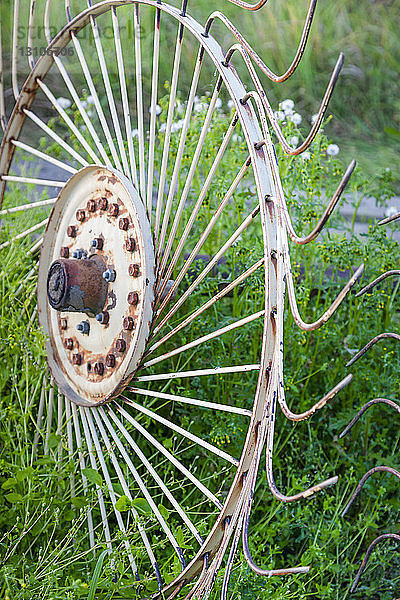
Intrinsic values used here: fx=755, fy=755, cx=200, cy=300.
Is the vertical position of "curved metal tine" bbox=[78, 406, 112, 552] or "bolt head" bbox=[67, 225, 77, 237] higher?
"bolt head" bbox=[67, 225, 77, 237]

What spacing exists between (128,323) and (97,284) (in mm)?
102

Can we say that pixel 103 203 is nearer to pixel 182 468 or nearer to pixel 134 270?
pixel 134 270

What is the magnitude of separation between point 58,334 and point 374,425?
762 mm

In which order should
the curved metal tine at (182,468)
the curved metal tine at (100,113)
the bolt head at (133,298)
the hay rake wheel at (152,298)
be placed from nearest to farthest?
the hay rake wheel at (152,298) → the curved metal tine at (182,468) → the bolt head at (133,298) → the curved metal tine at (100,113)

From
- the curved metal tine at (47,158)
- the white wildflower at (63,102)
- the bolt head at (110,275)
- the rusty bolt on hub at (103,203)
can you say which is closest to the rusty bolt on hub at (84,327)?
the bolt head at (110,275)

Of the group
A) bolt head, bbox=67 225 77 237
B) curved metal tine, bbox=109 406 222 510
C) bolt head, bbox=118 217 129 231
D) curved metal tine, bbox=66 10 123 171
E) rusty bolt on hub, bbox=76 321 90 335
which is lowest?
curved metal tine, bbox=109 406 222 510

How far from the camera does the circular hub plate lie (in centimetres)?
126

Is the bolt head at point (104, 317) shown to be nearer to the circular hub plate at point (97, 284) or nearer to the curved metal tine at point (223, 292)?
the circular hub plate at point (97, 284)

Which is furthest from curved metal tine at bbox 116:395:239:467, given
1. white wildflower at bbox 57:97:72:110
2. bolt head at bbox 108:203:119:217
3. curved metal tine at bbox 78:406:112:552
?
white wildflower at bbox 57:97:72:110

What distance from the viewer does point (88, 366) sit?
1.37 meters

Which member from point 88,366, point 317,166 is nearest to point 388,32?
point 317,166

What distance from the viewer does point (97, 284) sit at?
1316 mm

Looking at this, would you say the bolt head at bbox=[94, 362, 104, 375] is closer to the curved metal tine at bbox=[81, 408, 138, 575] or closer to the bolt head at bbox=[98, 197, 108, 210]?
the curved metal tine at bbox=[81, 408, 138, 575]

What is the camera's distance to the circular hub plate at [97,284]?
126cm
